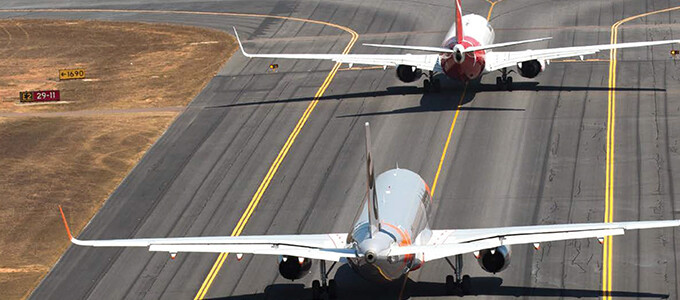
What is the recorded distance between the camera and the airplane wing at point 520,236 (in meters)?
48.2

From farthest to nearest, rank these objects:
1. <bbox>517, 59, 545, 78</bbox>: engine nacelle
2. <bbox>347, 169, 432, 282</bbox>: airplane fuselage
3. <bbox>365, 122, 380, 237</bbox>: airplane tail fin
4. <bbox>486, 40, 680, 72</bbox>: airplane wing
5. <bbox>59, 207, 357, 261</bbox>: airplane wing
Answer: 1. <bbox>517, 59, 545, 78</bbox>: engine nacelle
2. <bbox>486, 40, 680, 72</bbox>: airplane wing
3. <bbox>59, 207, 357, 261</bbox>: airplane wing
4. <bbox>347, 169, 432, 282</bbox>: airplane fuselage
5. <bbox>365, 122, 380, 237</bbox>: airplane tail fin

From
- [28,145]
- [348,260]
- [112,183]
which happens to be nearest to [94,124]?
[28,145]

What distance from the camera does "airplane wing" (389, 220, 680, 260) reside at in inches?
1896

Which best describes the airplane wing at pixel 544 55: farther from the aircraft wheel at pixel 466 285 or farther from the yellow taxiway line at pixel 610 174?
the aircraft wheel at pixel 466 285

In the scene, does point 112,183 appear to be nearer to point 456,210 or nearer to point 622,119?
point 456,210

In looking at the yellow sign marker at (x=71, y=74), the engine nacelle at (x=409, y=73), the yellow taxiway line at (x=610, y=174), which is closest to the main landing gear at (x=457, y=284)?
the yellow taxiway line at (x=610, y=174)

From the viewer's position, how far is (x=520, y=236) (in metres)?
50.6

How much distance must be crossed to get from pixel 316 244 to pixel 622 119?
1358 inches

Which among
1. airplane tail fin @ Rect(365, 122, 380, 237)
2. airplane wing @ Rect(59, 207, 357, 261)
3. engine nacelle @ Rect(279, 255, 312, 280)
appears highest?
airplane tail fin @ Rect(365, 122, 380, 237)

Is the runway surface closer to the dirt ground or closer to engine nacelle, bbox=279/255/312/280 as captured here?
the dirt ground

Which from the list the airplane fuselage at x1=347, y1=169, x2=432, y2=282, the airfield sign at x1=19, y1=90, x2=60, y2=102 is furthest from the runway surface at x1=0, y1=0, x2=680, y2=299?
the airfield sign at x1=19, y1=90, x2=60, y2=102

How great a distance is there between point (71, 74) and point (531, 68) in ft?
134

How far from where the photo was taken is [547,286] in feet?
183

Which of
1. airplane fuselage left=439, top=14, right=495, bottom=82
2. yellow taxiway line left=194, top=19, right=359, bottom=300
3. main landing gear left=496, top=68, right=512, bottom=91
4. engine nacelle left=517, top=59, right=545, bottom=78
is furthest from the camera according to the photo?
main landing gear left=496, top=68, right=512, bottom=91
